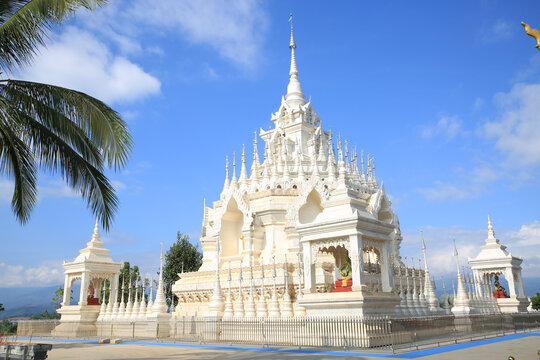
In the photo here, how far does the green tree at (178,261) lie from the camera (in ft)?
144

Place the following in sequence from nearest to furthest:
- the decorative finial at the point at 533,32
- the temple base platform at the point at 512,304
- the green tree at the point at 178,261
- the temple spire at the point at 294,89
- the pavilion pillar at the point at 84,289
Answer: the decorative finial at the point at 533,32
the pavilion pillar at the point at 84,289
the temple base platform at the point at 512,304
the temple spire at the point at 294,89
the green tree at the point at 178,261

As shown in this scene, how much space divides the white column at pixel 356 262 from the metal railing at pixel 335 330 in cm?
123

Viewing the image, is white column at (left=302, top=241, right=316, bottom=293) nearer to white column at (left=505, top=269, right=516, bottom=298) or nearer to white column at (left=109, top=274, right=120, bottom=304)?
white column at (left=109, top=274, right=120, bottom=304)

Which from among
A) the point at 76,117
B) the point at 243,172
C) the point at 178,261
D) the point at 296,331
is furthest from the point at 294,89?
the point at 76,117

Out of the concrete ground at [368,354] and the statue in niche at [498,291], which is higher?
the statue in niche at [498,291]

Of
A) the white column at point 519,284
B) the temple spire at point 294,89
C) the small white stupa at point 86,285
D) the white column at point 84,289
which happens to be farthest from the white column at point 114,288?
the white column at point 519,284

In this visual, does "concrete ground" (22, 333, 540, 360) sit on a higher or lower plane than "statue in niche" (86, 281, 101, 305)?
lower

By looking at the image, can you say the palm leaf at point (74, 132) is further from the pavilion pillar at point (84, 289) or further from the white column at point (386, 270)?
the pavilion pillar at point (84, 289)

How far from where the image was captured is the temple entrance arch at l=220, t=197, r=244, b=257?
96.4ft

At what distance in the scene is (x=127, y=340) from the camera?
2020cm

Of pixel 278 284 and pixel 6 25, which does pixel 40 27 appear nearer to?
pixel 6 25

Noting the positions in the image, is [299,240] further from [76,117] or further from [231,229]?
[76,117]

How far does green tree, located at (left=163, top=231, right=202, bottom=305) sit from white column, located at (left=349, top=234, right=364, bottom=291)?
31135 mm

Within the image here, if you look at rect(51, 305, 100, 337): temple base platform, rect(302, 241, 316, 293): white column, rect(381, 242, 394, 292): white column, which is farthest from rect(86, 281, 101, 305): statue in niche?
rect(381, 242, 394, 292): white column
